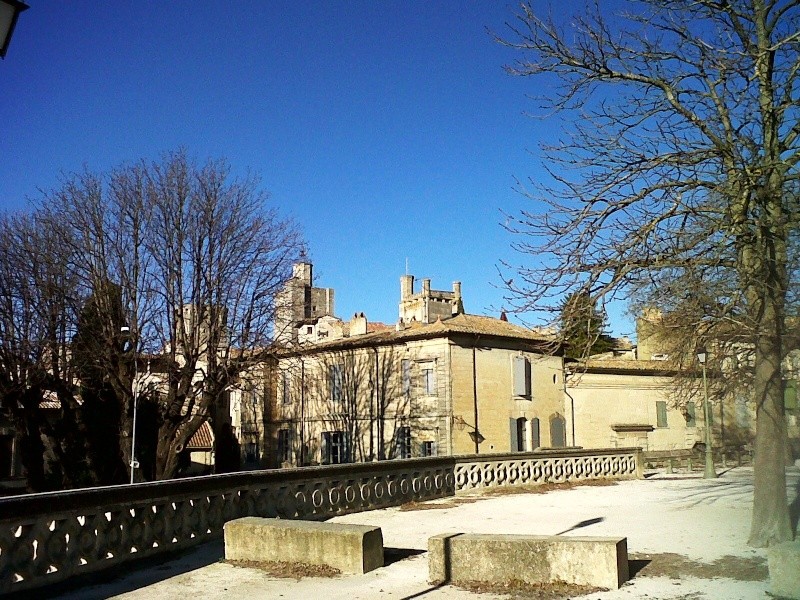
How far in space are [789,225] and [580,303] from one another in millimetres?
2813

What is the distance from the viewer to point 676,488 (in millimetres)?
23047

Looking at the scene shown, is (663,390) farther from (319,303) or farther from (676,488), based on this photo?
(319,303)

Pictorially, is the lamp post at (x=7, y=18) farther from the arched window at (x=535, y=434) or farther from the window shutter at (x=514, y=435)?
the arched window at (x=535, y=434)

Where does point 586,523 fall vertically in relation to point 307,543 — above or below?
below

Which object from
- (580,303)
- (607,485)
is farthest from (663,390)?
(580,303)

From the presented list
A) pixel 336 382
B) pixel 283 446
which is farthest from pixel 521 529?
pixel 283 446

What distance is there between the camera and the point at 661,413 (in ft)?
142

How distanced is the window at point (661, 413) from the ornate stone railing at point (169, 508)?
25.1 metres

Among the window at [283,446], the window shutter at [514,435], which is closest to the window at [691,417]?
the window shutter at [514,435]

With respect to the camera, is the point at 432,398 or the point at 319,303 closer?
the point at 432,398

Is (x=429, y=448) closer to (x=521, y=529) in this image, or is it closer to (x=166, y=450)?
(x=166, y=450)

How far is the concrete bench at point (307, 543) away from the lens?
32.9 ft

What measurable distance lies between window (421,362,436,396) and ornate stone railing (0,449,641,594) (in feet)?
56.6

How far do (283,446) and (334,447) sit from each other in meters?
5.00
